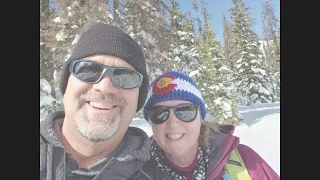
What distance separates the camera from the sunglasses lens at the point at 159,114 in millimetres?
1903

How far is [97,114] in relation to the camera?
175 centimetres

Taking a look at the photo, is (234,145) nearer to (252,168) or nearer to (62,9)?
(252,168)

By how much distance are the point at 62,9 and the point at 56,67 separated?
41cm

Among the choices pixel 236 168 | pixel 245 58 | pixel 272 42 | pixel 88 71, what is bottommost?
pixel 236 168

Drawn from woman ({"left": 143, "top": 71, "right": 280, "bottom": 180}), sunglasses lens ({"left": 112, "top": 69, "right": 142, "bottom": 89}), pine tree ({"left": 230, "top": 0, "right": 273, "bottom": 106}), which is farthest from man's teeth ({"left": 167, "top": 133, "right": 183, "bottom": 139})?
pine tree ({"left": 230, "top": 0, "right": 273, "bottom": 106})

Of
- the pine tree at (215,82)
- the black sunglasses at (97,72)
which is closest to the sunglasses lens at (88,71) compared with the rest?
the black sunglasses at (97,72)

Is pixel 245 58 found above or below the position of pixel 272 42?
below

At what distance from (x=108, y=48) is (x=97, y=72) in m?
0.14

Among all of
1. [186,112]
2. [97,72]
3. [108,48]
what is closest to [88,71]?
[97,72]

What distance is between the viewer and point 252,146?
84.1 inches

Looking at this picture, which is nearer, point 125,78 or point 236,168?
point 125,78

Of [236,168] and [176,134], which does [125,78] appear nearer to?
[176,134]

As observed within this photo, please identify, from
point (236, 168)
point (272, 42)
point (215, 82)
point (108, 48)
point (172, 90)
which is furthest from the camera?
point (272, 42)
